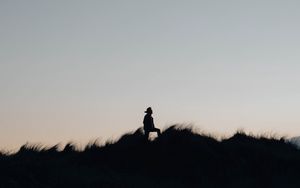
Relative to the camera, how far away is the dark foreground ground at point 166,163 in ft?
72.0

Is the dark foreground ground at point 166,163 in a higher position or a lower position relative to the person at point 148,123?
lower

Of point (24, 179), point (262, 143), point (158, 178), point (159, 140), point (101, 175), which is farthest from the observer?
point (262, 143)

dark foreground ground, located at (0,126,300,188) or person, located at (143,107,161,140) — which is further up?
person, located at (143,107,161,140)

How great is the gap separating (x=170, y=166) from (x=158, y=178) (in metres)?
0.89

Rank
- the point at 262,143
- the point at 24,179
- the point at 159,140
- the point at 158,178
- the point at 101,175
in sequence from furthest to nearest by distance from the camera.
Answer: the point at 262,143
the point at 159,140
the point at 158,178
the point at 101,175
the point at 24,179

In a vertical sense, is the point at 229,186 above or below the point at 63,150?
below

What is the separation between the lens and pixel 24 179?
20469mm

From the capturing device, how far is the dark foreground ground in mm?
21938

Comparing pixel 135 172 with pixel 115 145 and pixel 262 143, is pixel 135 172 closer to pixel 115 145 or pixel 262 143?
pixel 115 145

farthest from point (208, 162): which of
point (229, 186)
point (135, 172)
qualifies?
point (135, 172)

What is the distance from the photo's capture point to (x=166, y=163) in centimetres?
2447

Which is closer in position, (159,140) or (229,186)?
(229,186)

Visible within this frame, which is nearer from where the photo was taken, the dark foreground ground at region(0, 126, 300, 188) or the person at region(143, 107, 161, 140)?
the dark foreground ground at region(0, 126, 300, 188)

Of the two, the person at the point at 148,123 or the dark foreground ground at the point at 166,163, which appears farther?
the person at the point at 148,123
